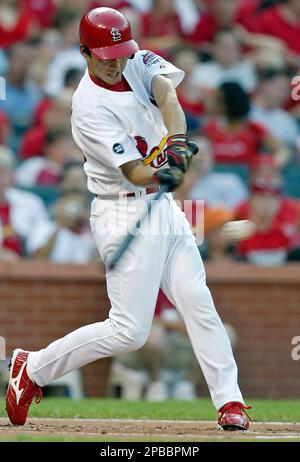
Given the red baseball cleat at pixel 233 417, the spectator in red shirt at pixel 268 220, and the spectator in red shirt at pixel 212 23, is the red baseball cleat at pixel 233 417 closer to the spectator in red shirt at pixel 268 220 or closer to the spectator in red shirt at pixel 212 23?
the spectator in red shirt at pixel 268 220

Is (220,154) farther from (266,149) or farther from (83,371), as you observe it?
(83,371)

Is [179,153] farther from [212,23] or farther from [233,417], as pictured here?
[212,23]

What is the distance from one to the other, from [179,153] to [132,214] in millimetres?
480

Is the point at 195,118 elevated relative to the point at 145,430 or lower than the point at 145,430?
elevated

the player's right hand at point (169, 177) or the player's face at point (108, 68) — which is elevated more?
the player's face at point (108, 68)

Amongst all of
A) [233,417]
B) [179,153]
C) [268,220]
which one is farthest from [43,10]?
[233,417]

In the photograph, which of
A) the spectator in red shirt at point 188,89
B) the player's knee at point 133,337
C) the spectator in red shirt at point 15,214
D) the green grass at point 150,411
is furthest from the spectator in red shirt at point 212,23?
the player's knee at point 133,337

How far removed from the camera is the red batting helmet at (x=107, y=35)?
18.9 ft

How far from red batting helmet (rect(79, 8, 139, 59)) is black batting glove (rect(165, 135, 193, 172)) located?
50 centimetres

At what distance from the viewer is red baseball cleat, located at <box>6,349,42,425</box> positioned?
6.17 metres

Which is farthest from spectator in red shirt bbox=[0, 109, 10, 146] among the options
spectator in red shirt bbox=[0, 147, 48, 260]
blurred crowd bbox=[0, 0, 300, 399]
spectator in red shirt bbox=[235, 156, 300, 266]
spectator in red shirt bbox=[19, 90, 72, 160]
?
spectator in red shirt bbox=[235, 156, 300, 266]

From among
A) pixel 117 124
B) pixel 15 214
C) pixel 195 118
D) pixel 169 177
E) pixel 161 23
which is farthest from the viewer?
pixel 161 23

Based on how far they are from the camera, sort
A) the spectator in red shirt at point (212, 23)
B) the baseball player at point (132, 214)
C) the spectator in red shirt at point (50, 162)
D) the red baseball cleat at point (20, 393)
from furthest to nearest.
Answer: the spectator in red shirt at point (212, 23)
the spectator in red shirt at point (50, 162)
the red baseball cleat at point (20, 393)
the baseball player at point (132, 214)

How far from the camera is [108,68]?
5.86 metres
